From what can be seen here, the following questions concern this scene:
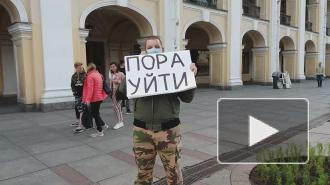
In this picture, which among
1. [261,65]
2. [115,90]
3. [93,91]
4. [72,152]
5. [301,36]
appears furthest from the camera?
[301,36]

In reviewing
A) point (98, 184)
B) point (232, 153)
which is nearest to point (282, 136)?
point (232, 153)

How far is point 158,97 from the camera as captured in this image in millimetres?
2838

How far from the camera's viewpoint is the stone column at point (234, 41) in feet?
59.1

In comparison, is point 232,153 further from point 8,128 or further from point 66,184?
point 8,128

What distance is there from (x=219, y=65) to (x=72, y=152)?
45.4 feet

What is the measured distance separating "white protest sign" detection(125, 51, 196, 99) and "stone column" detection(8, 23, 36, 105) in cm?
831

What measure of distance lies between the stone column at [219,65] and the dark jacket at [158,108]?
15504mm

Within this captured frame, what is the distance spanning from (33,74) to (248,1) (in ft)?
53.5

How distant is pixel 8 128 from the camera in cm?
759

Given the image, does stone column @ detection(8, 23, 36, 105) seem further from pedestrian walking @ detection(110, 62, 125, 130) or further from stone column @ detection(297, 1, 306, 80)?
stone column @ detection(297, 1, 306, 80)

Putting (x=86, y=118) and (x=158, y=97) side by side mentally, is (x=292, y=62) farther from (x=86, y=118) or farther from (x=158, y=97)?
(x=158, y=97)

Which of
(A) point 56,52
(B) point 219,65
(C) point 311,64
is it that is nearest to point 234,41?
(B) point 219,65
